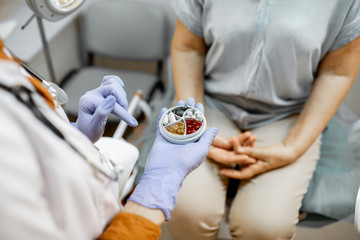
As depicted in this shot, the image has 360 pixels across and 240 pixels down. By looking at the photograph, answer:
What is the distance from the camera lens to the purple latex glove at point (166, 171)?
0.75 m

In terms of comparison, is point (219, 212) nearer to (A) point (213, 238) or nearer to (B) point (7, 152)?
(A) point (213, 238)

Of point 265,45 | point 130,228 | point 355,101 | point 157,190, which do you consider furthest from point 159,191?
point 355,101

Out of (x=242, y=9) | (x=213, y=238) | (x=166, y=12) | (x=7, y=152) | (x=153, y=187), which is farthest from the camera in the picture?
(x=166, y=12)

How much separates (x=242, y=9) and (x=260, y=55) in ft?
0.53

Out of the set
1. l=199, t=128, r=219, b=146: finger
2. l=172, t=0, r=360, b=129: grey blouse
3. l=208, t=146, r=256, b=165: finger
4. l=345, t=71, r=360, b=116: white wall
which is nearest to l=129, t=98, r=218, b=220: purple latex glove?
l=199, t=128, r=219, b=146: finger


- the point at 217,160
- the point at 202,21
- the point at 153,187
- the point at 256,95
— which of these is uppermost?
the point at 202,21

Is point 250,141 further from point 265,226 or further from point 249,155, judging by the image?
point 265,226

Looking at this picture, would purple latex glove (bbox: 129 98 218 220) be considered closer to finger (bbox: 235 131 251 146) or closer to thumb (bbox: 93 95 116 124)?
thumb (bbox: 93 95 116 124)

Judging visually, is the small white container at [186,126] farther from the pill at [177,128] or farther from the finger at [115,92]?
the finger at [115,92]

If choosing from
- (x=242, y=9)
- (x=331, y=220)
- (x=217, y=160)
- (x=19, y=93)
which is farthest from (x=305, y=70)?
(x=19, y=93)

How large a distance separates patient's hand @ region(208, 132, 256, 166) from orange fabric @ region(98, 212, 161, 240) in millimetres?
486

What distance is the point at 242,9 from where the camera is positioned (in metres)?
1.06

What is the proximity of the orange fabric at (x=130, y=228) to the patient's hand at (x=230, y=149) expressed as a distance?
1.59 ft

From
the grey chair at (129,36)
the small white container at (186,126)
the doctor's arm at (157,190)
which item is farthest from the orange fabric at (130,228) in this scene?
the grey chair at (129,36)
